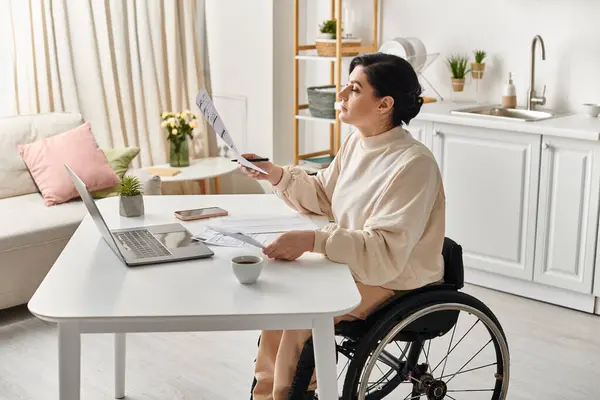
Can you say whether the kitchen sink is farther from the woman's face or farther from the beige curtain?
the beige curtain

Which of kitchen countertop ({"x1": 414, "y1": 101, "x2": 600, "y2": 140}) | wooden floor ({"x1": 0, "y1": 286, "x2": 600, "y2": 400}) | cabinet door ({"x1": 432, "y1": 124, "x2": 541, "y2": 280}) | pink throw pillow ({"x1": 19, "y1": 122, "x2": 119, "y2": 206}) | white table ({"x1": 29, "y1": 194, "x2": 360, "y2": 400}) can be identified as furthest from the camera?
pink throw pillow ({"x1": 19, "y1": 122, "x2": 119, "y2": 206})

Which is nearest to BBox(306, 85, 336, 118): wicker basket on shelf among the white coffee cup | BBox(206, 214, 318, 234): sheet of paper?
BBox(206, 214, 318, 234): sheet of paper

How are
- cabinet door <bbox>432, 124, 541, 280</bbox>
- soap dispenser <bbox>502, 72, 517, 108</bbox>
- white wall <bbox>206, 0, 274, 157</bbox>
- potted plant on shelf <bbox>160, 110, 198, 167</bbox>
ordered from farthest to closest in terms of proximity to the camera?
white wall <bbox>206, 0, 274, 157</bbox> → potted plant on shelf <bbox>160, 110, 198, 167</bbox> → soap dispenser <bbox>502, 72, 517, 108</bbox> → cabinet door <bbox>432, 124, 541, 280</bbox>

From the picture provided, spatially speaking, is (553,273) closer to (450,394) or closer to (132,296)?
(450,394)

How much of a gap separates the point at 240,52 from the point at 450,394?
2.85 m

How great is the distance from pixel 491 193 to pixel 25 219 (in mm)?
2074

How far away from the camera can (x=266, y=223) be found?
2471 mm

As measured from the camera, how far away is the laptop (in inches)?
83.4

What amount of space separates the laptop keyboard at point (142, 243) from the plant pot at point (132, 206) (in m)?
0.17

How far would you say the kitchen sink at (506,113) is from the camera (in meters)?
3.99

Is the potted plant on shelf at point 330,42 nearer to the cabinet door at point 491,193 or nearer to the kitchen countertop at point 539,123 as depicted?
the kitchen countertop at point 539,123

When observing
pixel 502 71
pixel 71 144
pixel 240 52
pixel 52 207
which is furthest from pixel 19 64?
pixel 502 71

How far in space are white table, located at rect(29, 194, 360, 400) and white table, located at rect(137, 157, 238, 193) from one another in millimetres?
2324

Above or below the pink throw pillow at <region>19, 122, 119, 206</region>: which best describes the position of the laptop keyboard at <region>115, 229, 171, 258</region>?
above
